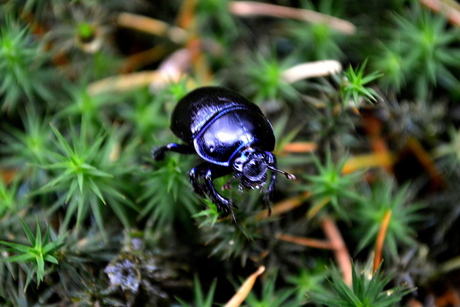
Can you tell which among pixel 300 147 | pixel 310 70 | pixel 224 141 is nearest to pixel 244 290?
pixel 224 141

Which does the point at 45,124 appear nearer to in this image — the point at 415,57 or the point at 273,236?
the point at 273,236

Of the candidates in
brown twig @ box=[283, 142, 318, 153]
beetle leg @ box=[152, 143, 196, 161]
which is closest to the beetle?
beetle leg @ box=[152, 143, 196, 161]

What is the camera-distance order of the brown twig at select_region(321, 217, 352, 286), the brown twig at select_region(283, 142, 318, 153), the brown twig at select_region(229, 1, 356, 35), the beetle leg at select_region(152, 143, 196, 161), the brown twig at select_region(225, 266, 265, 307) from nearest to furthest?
the brown twig at select_region(225, 266, 265, 307) → the beetle leg at select_region(152, 143, 196, 161) → the brown twig at select_region(321, 217, 352, 286) → the brown twig at select_region(283, 142, 318, 153) → the brown twig at select_region(229, 1, 356, 35)

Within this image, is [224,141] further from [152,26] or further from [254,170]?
[152,26]

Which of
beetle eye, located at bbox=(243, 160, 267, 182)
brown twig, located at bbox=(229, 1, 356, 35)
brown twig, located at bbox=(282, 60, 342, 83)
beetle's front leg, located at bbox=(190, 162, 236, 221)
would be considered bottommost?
beetle's front leg, located at bbox=(190, 162, 236, 221)

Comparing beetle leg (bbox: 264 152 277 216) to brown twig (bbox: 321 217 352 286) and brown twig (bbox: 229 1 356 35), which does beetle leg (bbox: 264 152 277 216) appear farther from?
brown twig (bbox: 229 1 356 35)

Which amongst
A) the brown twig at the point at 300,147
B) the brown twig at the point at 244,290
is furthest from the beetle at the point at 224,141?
the brown twig at the point at 300,147

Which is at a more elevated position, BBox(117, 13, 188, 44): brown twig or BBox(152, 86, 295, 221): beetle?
BBox(117, 13, 188, 44): brown twig
